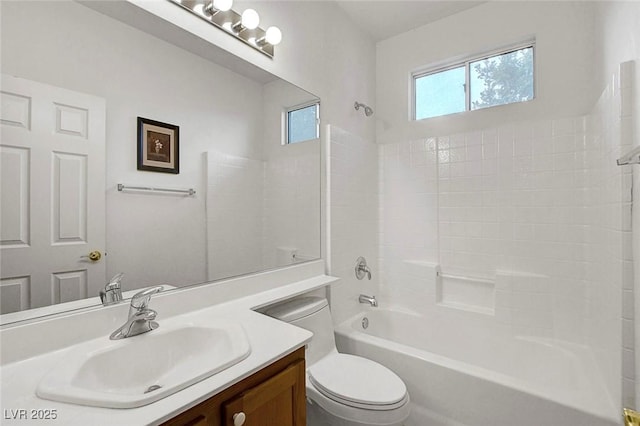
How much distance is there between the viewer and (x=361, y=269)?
234 centimetres

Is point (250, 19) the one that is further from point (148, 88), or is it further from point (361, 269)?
point (361, 269)

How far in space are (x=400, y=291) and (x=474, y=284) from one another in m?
0.57

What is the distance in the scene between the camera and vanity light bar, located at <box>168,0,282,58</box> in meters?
1.31

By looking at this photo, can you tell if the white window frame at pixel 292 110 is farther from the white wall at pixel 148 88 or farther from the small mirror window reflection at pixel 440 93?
the small mirror window reflection at pixel 440 93

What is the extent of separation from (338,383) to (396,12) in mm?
2552

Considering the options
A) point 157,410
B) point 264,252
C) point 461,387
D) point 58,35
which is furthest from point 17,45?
point 461,387

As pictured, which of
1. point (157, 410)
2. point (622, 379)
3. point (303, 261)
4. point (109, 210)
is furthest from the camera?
point (303, 261)

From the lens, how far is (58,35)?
0.95 m

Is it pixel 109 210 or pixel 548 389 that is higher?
pixel 109 210

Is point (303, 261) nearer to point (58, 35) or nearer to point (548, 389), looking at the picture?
point (548, 389)

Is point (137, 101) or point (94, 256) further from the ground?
point (137, 101)

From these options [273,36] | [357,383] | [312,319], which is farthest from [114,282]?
[273,36]

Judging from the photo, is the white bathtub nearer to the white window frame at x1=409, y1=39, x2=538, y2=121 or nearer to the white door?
the white door

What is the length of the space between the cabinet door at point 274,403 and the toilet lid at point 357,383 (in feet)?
1.23
